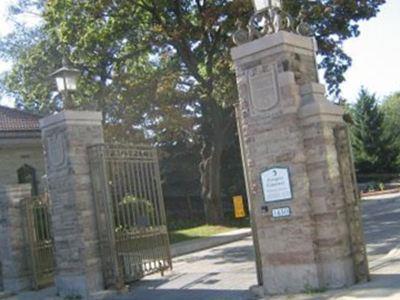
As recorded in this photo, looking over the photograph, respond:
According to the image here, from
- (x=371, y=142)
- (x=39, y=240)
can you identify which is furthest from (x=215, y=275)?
(x=371, y=142)

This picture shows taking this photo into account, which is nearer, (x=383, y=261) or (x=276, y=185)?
(x=276, y=185)

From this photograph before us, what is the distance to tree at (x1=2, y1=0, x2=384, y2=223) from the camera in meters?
23.8

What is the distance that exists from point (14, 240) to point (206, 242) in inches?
321

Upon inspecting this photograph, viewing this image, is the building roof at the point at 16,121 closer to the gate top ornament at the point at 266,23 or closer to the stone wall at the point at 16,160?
the stone wall at the point at 16,160

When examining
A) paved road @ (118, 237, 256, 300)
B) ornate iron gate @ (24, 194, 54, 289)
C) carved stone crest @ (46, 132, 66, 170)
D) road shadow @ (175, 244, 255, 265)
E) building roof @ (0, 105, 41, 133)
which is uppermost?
building roof @ (0, 105, 41, 133)

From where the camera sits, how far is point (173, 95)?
1159 inches

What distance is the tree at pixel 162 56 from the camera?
77.9ft

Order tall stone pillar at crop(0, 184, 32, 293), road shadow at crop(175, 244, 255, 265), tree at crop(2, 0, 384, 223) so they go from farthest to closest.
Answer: tree at crop(2, 0, 384, 223), road shadow at crop(175, 244, 255, 265), tall stone pillar at crop(0, 184, 32, 293)

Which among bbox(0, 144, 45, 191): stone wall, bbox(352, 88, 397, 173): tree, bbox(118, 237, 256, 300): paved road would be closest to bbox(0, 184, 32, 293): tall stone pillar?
bbox(118, 237, 256, 300): paved road

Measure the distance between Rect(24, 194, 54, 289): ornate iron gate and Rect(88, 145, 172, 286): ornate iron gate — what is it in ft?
6.57

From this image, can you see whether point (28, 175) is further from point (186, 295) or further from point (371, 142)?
point (371, 142)

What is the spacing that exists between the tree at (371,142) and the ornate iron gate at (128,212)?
40.2m

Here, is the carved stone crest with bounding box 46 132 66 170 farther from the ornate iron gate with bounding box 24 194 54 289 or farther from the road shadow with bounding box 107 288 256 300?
the road shadow with bounding box 107 288 256 300

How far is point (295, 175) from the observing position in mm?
9875
